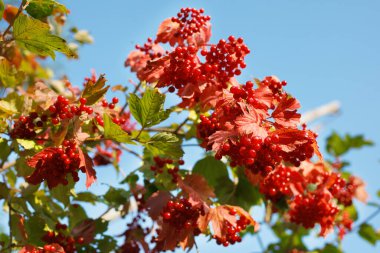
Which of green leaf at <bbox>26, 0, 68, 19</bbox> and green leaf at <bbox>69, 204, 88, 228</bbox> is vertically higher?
green leaf at <bbox>26, 0, 68, 19</bbox>

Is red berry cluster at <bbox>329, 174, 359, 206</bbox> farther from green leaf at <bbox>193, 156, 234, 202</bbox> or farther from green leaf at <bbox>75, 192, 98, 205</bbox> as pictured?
green leaf at <bbox>75, 192, 98, 205</bbox>

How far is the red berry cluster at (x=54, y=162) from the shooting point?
263cm

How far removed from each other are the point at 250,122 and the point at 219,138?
20 centimetres

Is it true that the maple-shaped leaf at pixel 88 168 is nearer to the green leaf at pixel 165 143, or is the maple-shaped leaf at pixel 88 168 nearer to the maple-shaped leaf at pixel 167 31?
the green leaf at pixel 165 143

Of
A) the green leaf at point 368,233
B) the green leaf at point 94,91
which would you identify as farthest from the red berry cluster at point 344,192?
the green leaf at point 368,233

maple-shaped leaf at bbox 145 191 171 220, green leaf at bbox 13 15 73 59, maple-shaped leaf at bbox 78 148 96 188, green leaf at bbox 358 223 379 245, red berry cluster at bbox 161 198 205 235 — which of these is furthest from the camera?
green leaf at bbox 358 223 379 245

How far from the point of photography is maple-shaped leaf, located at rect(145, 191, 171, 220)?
3.37m

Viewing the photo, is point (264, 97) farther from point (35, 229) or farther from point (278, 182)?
point (35, 229)

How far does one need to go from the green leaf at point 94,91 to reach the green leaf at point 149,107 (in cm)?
21

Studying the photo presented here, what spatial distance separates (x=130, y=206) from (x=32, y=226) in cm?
92

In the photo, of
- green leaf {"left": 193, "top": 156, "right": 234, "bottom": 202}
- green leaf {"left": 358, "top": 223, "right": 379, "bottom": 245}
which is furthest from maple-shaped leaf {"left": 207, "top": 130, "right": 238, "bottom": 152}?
green leaf {"left": 358, "top": 223, "right": 379, "bottom": 245}

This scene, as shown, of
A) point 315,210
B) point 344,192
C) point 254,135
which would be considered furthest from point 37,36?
point 344,192

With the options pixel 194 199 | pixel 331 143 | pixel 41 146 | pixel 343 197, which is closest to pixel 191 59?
pixel 194 199

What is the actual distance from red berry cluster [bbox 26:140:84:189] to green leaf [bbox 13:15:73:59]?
0.66 meters
